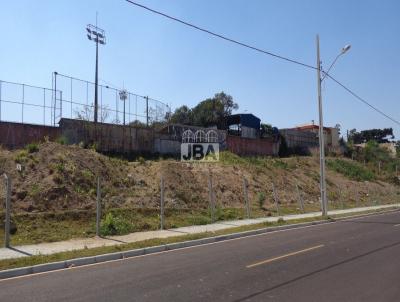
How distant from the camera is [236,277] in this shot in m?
9.62

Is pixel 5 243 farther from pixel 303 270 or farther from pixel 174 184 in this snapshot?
pixel 174 184

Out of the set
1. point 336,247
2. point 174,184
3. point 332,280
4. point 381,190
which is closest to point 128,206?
point 174,184

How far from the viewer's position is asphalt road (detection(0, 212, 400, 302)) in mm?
8195

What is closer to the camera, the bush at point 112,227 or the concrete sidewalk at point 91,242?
the concrete sidewalk at point 91,242

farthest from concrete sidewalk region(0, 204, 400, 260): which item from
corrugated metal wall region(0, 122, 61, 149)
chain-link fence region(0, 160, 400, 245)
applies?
corrugated metal wall region(0, 122, 61, 149)

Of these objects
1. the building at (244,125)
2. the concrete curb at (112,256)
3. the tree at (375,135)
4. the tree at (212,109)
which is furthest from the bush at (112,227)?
the tree at (375,135)

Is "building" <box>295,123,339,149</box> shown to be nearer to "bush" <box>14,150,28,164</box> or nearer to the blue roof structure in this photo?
the blue roof structure

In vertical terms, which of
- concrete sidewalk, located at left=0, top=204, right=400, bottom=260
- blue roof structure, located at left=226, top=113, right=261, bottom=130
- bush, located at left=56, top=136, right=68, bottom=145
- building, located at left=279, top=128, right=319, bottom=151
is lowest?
concrete sidewalk, located at left=0, top=204, right=400, bottom=260

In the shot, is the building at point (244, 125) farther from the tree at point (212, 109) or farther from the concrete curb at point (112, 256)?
the concrete curb at point (112, 256)

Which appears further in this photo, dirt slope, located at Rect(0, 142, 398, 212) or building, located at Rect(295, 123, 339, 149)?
building, located at Rect(295, 123, 339, 149)

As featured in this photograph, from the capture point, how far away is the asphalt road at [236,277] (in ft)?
26.9

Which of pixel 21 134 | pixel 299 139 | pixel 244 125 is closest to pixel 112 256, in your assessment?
pixel 21 134

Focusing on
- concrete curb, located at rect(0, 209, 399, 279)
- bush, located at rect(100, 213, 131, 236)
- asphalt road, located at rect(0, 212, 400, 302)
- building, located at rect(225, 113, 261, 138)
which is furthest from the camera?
building, located at rect(225, 113, 261, 138)

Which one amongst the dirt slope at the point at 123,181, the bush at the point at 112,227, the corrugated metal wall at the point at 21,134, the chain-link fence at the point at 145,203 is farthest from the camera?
the corrugated metal wall at the point at 21,134
